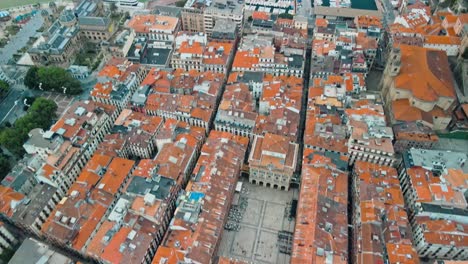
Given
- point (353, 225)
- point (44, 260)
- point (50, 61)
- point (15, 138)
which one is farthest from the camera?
point (50, 61)

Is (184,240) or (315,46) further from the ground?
(315,46)

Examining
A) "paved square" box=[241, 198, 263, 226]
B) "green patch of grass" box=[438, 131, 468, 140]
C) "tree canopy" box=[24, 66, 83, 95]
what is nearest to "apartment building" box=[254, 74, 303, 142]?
"paved square" box=[241, 198, 263, 226]

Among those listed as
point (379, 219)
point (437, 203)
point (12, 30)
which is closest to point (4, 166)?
point (12, 30)

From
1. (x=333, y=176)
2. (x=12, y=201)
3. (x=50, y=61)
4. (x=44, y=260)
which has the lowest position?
(x=44, y=260)

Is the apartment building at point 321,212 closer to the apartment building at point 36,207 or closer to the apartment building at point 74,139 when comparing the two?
the apartment building at point 74,139

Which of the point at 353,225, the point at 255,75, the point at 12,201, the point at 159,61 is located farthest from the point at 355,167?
the point at 12,201

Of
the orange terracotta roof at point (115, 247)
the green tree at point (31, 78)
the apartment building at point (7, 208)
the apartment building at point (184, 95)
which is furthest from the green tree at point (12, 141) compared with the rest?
the orange terracotta roof at point (115, 247)

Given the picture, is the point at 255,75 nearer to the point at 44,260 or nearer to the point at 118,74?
the point at 118,74
